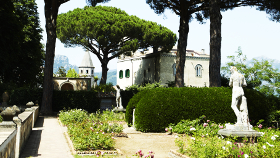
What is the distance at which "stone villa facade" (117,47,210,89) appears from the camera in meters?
32.7

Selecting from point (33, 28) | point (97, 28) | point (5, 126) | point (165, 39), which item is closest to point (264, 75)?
point (165, 39)

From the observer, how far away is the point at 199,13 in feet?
71.2

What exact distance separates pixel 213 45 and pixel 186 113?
17.8ft

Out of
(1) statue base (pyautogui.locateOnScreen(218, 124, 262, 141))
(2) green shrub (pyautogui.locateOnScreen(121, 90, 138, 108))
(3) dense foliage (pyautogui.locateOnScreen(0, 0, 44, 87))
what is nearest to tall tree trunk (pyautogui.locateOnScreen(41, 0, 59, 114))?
(3) dense foliage (pyautogui.locateOnScreen(0, 0, 44, 87))

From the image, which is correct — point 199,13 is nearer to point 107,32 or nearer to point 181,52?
point 181,52

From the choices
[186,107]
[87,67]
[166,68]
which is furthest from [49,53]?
[87,67]

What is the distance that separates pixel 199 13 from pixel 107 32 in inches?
464

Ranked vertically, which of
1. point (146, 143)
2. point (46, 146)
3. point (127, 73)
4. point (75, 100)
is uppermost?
point (127, 73)

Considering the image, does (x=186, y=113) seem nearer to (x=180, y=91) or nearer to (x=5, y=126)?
(x=180, y=91)

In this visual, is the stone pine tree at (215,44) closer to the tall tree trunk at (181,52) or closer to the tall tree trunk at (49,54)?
the tall tree trunk at (181,52)

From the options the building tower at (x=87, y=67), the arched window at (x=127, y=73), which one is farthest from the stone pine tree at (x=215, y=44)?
the building tower at (x=87, y=67)

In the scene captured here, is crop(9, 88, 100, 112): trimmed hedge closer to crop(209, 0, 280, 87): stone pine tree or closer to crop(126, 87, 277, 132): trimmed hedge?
crop(126, 87, 277, 132): trimmed hedge

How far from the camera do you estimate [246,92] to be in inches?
467

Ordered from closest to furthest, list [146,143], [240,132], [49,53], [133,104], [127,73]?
[240,132] → [146,143] → [133,104] → [49,53] → [127,73]
